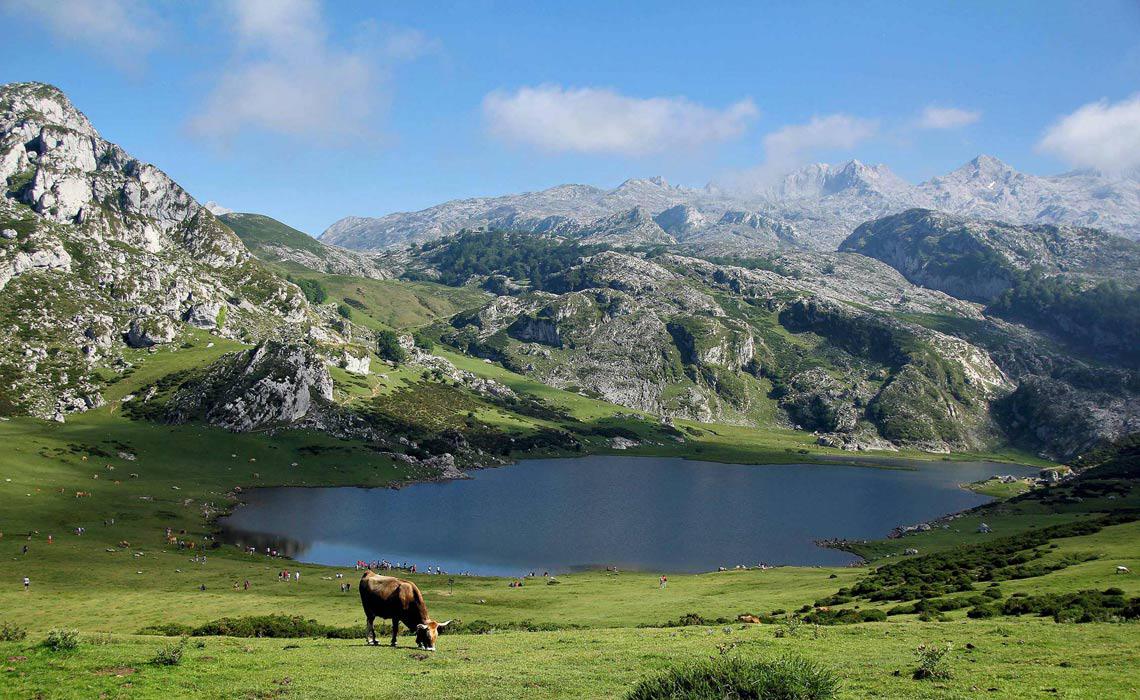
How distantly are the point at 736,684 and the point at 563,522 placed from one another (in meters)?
124

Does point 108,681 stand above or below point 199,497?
above

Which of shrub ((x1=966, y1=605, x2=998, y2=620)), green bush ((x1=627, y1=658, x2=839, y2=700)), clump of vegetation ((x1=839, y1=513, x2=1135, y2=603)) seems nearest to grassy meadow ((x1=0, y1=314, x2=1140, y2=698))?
shrub ((x1=966, y1=605, x2=998, y2=620))

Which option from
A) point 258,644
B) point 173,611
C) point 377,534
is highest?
point 258,644

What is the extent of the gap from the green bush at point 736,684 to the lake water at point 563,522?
87.2 m

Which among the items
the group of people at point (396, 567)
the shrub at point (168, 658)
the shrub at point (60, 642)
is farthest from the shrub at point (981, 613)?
the group of people at point (396, 567)

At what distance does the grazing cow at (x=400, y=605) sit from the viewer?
28438mm

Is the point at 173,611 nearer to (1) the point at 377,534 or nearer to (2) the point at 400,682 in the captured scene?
(2) the point at 400,682

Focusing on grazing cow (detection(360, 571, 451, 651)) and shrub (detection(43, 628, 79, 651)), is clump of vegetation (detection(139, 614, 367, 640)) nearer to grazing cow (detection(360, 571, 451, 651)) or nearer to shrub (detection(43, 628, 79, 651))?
grazing cow (detection(360, 571, 451, 651))

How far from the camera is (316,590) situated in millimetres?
70000

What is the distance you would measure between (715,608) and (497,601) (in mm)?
21236

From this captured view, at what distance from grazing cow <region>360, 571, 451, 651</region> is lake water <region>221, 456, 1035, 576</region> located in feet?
241

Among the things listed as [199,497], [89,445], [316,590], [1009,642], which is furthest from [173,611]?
[89,445]

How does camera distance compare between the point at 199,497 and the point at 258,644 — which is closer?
the point at 258,644

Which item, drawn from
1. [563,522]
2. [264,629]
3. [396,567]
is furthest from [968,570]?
[563,522]
